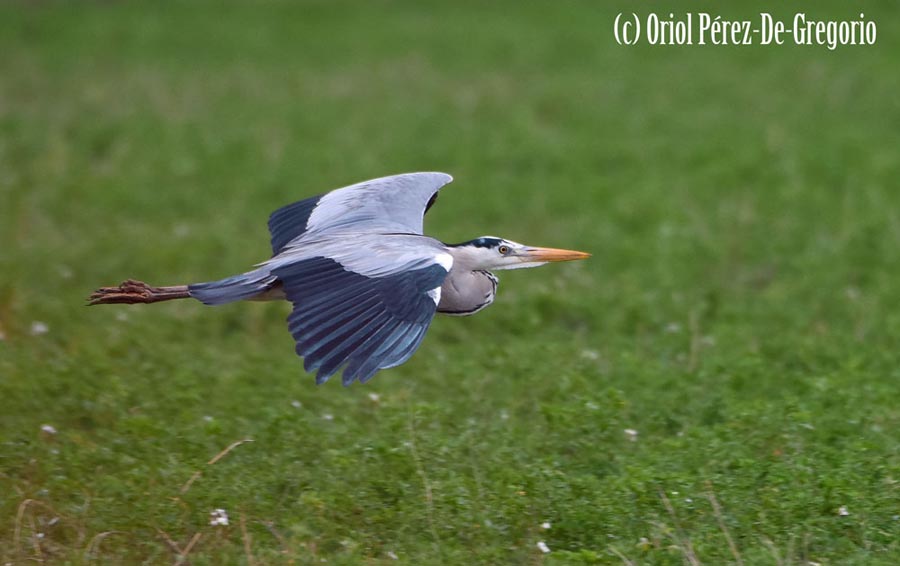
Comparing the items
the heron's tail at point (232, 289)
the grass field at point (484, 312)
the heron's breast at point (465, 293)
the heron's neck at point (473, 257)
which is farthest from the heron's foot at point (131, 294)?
the heron's neck at point (473, 257)

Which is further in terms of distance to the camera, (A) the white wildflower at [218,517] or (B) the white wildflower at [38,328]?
(B) the white wildflower at [38,328]

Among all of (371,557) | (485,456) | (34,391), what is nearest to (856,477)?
(485,456)

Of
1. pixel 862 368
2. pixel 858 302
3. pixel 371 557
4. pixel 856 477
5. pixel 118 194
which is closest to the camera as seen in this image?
pixel 371 557

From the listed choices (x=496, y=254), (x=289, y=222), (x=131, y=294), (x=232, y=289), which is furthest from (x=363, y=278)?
(x=289, y=222)

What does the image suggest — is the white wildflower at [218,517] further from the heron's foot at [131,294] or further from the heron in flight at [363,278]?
the heron's foot at [131,294]

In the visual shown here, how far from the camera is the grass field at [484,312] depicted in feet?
16.3

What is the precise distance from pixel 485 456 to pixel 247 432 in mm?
1177

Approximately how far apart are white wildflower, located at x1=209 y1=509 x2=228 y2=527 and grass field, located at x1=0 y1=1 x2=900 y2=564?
0.04 m

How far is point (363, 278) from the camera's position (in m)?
5.18

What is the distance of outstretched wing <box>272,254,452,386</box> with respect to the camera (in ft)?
15.3

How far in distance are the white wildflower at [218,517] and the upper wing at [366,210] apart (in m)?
1.72

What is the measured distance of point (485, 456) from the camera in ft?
18.4

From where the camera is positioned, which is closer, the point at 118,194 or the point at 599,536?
the point at 599,536

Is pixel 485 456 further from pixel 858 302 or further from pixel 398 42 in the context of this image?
pixel 398 42
